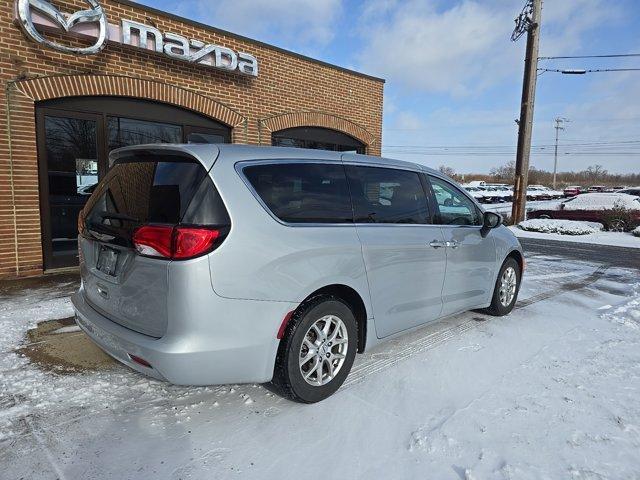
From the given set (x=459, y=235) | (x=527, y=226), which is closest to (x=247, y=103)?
(x=459, y=235)

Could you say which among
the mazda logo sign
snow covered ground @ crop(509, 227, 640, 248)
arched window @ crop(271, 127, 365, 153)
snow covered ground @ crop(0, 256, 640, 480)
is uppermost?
the mazda logo sign

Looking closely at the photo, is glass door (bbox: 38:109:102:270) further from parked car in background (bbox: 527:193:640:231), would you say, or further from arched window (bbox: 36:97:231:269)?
parked car in background (bbox: 527:193:640:231)

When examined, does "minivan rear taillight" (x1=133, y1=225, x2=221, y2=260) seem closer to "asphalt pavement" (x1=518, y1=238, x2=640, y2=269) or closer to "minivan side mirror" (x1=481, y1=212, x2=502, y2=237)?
"minivan side mirror" (x1=481, y1=212, x2=502, y2=237)

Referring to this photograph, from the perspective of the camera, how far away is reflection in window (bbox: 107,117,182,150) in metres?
7.07

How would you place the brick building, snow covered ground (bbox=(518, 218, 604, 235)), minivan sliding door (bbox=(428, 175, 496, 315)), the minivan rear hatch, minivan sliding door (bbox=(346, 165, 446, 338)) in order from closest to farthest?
1. the minivan rear hatch
2. minivan sliding door (bbox=(346, 165, 446, 338))
3. minivan sliding door (bbox=(428, 175, 496, 315))
4. the brick building
5. snow covered ground (bbox=(518, 218, 604, 235))

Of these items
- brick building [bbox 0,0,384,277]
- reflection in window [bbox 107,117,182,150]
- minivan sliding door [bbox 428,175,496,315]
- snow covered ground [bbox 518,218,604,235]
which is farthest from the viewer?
snow covered ground [bbox 518,218,604,235]

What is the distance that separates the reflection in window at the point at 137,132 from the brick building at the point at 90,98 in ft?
0.06

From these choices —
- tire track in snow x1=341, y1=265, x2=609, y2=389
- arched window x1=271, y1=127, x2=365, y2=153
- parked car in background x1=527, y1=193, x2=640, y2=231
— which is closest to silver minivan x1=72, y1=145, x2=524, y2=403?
tire track in snow x1=341, y1=265, x2=609, y2=389

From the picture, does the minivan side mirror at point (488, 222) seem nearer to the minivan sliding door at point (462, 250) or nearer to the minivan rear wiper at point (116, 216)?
the minivan sliding door at point (462, 250)

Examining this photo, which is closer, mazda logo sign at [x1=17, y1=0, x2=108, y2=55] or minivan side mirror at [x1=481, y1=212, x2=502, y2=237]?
minivan side mirror at [x1=481, y1=212, x2=502, y2=237]

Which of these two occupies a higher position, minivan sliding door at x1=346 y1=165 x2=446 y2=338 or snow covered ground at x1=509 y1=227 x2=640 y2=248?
minivan sliding door at x1=346 y1=165 x2=446 y2=338

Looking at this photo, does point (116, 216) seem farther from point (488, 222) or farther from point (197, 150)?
point (488, 222)

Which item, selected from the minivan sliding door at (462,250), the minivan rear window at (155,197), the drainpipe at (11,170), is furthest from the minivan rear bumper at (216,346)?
the drainpipe at (11,170)

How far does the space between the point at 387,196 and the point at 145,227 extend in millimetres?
1920
